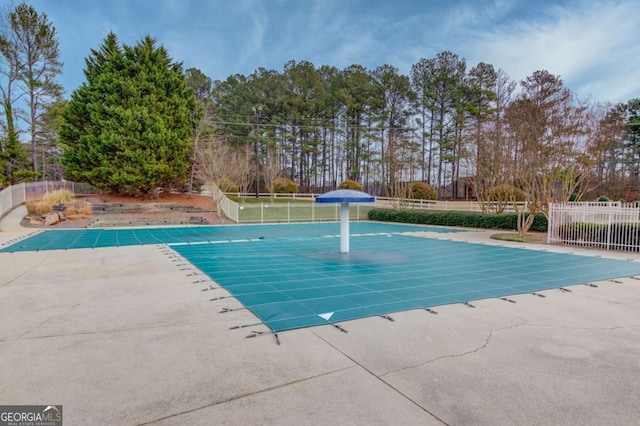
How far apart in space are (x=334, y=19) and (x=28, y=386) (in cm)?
1741

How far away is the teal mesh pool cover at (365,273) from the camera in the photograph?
14.5 ft

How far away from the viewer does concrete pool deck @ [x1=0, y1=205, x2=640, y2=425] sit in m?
2.15

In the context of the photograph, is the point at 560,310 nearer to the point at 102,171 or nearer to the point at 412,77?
the point at 102,171

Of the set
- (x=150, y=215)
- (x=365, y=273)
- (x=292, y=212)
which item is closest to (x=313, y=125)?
(x=292, y=212)

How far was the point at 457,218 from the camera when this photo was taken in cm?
1722

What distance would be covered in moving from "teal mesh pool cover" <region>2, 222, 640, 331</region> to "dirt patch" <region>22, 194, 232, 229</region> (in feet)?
20.7

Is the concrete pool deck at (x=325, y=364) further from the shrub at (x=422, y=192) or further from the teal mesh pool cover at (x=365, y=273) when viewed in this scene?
the shrub at (x=422, y=192)

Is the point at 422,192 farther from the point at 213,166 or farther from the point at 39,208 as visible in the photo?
the point at 39,208

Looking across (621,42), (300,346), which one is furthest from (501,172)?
(300,346)

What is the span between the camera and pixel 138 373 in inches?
104

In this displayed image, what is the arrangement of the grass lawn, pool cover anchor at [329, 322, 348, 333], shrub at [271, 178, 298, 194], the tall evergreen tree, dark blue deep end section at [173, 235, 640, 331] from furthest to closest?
shrub at [271, 178, 298, 194] → the tall evergreen tree → the grass lawn → dark blue deep end section at [173, 235, 640, 331] → pool cover anchor at [329, 322, 348, 333]

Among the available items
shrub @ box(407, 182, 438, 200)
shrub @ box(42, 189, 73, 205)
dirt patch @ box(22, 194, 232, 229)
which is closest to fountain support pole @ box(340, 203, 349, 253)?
dirt patch @ box(22, 194, 232, 229)

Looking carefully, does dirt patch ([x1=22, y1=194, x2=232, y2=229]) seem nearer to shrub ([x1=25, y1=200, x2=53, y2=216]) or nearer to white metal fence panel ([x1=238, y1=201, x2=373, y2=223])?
shrub ([x1=25, y1=200, x2=53, y2=216])

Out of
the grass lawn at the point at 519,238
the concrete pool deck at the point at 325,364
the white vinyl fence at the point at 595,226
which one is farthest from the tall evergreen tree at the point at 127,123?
the white vinyl fence at the point at 595,226
